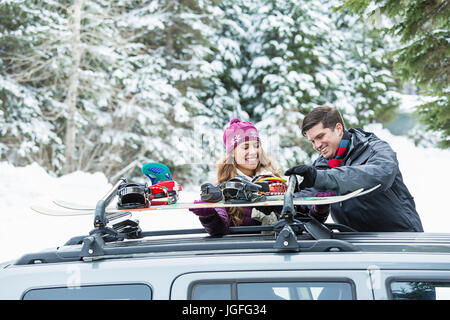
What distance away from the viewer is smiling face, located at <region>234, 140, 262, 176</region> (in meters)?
3.52

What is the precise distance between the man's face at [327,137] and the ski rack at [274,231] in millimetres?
604

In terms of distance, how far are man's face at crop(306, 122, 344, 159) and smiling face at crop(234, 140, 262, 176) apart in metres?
0.41

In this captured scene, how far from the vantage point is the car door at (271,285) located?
6.48 feet

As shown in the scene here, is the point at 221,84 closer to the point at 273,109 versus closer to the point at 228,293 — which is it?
the point at 273,109

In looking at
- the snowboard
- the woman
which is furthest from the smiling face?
the snowboard

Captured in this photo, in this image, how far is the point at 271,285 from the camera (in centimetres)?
201

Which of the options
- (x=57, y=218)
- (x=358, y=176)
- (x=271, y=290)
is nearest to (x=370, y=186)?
(x=358, y=176)

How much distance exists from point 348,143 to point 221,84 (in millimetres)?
16859

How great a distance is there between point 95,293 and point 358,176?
5.09 feet

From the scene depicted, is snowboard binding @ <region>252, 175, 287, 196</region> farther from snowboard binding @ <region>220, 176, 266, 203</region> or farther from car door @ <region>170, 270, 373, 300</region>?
car door @ <region>170, 270, 373, 300</region>

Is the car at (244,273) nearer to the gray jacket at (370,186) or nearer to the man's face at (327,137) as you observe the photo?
the gray jacket at (370,186)

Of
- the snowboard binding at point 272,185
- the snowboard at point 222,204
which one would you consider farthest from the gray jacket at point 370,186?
the snowboard binding at point 272,185

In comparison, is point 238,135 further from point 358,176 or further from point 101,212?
point 101,212

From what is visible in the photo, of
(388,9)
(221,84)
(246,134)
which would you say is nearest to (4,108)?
(221,84)
